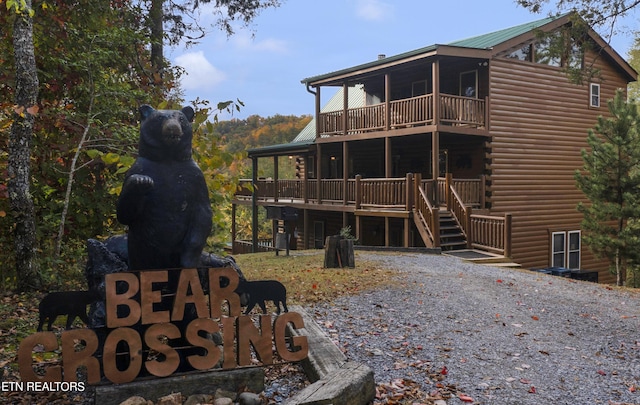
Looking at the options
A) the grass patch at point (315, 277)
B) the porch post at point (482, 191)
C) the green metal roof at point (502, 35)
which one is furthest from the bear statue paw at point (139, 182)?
the green metal roof at point (502, 35)

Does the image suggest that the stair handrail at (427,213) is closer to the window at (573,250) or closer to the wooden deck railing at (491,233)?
the wooden deck railing at (491,233)

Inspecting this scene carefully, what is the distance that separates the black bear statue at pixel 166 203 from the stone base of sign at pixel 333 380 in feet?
4.60

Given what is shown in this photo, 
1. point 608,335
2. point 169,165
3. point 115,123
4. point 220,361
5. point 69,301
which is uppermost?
point 115,123

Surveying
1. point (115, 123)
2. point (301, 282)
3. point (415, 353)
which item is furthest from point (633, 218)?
point (115, 123)

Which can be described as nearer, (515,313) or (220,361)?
(220,361)

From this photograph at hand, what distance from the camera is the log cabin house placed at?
15.3m

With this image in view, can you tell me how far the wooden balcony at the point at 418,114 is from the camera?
1606cm

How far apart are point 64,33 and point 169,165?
6218 millimetres

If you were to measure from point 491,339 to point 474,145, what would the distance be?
12.8m

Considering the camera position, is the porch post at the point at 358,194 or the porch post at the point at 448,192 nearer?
the porch post at the point at 448,192

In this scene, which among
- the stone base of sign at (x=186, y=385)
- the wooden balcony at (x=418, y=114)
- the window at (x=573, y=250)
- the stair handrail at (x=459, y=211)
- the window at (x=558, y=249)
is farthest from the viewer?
the window at (x=573, y=250)

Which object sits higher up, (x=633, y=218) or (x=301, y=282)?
(x=633, y=218)

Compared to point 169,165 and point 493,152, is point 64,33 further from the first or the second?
point 493,152

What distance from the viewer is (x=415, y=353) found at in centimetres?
550
